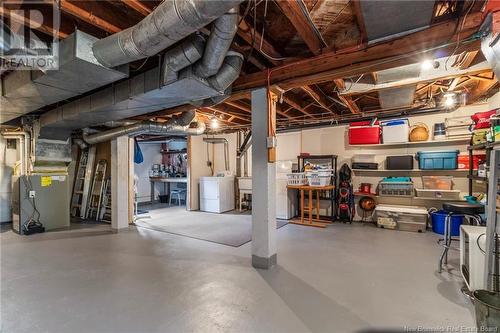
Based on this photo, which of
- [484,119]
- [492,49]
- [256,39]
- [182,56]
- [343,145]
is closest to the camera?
[492,49]

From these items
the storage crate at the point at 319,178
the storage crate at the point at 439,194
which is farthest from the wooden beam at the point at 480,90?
the storage crate at the point at 319,178

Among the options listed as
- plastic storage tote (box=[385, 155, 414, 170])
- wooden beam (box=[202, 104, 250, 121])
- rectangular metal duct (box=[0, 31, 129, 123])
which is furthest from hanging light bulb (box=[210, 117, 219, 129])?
plastic storage tote (box=[385, 155, 414, 170])

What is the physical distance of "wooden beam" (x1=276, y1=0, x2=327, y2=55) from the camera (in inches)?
69.2

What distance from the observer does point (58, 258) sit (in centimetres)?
336

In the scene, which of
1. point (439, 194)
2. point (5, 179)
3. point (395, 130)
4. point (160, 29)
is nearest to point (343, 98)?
point (395, 130)

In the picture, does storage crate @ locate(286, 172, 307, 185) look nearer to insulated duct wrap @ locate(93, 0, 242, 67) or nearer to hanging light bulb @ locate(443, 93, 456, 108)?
hanging light bulb @ locate(443, 93, 456, 108)

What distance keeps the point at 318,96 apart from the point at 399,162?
2.46 meters

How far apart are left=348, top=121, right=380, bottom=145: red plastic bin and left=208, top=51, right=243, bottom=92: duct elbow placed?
378 centimetres

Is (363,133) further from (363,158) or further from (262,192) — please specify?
(262,192)

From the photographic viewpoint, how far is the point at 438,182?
184 inches

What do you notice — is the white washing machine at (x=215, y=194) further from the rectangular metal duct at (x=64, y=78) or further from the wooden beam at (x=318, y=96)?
the rectangular metal duct at (x=64, y=78)

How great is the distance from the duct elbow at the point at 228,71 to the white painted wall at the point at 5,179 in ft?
20.0

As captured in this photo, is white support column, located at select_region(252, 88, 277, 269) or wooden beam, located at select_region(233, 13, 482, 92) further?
white support column, located at select_region(252, 88, 277, 269)

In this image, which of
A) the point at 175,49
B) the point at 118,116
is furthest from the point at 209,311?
the point at 118,116
